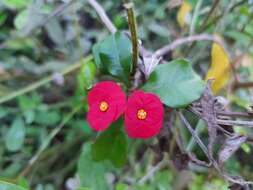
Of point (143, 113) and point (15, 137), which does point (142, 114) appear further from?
point (15, 137)

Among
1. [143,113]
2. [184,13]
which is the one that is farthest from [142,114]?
[184,13]

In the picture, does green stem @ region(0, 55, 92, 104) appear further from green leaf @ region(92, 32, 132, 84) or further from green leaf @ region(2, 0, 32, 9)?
green leaf @ region(92, 32, 132, 84)

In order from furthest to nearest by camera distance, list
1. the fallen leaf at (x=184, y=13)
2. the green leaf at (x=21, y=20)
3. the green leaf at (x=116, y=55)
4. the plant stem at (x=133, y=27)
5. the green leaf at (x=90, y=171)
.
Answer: the fallen leaf at (x=184, y=13) → the green leaf at (x=21, y=20) → the green leaf at (x=90, y=171) → the green leaf at (x=116, y=55) → the plant stem at (x=133, y=27)

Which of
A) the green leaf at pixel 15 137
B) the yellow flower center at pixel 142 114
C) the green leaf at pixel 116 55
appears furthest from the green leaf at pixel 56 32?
the yellow flower center at pixel 142 114

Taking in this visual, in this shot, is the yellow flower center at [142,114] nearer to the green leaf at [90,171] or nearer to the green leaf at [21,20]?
the green leaf at [90,171]

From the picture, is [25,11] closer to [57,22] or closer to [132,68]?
[57,22]

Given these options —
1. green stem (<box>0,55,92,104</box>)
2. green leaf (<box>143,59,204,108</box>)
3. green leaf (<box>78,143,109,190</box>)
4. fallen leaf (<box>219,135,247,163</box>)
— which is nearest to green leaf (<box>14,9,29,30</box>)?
green stem (<box>0,55,92,104</box>)
